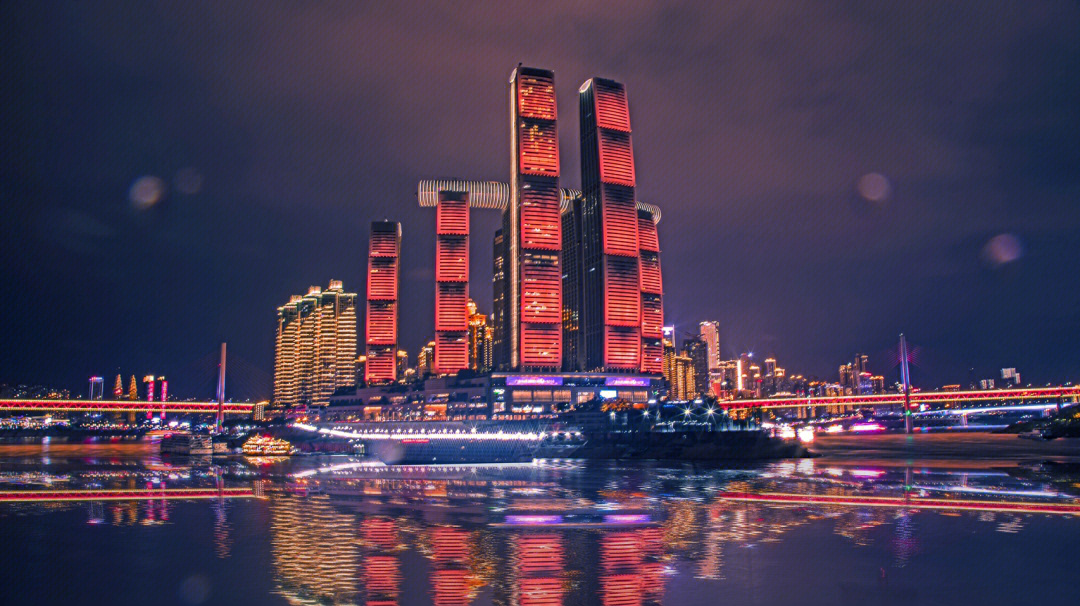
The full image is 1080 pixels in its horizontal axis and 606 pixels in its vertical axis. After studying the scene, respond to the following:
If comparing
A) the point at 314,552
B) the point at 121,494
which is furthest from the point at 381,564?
the point at 121,494

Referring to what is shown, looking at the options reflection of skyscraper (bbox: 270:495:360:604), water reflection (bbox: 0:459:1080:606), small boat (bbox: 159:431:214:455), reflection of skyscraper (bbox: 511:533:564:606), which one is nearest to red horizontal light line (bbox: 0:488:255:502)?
water reflection (bbox: 0:459:1080:606)

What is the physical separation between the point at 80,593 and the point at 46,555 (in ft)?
23.9

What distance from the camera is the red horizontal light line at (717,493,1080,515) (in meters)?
35.6

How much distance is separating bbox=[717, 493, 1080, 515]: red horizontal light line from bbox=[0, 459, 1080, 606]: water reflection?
0.12m

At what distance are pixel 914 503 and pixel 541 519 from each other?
20.5 metres

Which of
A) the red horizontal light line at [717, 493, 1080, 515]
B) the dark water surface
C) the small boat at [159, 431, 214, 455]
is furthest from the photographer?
the small boat at [159, 431, 214, 455]

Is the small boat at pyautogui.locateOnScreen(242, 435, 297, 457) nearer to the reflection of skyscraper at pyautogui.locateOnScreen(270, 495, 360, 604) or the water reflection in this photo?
the water reflection

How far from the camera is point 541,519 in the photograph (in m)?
32.5

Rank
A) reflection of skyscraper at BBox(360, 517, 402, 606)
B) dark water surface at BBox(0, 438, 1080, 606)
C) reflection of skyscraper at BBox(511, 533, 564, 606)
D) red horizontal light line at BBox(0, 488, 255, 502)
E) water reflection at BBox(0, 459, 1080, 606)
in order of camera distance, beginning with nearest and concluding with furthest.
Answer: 1. reflection of skyscraper at BBox(511, 533, 564, 606)
2. reflection of skyscraper at BBox(360, 517, 402, 606)
3. dark water surface at BBox(0, 438, 1080, 606)
4. water reflection at BBox(0, 459, 1080, 606)
5. red horizontal light line at BBox(0, 488, 255, 502)

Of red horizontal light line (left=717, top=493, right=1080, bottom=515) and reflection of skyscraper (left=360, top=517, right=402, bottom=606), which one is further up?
reflection of skyscraper (left=360, top=517, right=402, bottom=606)

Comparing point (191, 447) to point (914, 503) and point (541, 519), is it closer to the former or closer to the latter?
point (541, 519)

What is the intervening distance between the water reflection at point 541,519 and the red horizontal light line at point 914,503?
12 centimetres

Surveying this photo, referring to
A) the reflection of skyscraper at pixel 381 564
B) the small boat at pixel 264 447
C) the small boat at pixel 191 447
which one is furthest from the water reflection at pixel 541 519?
the small boat at pixel 191 447

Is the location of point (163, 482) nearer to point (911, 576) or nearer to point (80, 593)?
point (80, 593)
